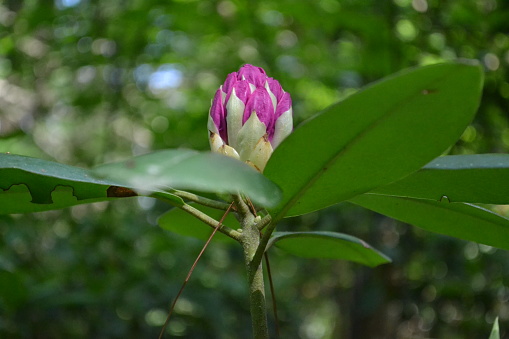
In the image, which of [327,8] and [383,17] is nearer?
[383,17]

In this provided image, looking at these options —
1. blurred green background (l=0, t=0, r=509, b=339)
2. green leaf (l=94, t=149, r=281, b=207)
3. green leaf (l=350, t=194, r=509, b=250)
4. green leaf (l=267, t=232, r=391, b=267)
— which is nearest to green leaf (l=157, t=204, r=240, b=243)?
green leaf (l=267, t=232, r=391, b=267)

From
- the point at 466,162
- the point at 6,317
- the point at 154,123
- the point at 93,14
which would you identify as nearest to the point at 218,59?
the point at 154,123

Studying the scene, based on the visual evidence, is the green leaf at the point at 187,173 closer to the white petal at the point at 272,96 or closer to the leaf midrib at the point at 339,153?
the leaf midrib at the point at 339,153

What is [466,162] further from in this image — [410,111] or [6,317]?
[6,317]

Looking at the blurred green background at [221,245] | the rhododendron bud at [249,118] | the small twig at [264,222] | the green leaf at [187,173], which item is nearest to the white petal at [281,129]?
the rhododendron bud at [249,118]

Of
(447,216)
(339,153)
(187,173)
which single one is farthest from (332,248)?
(187,173)
